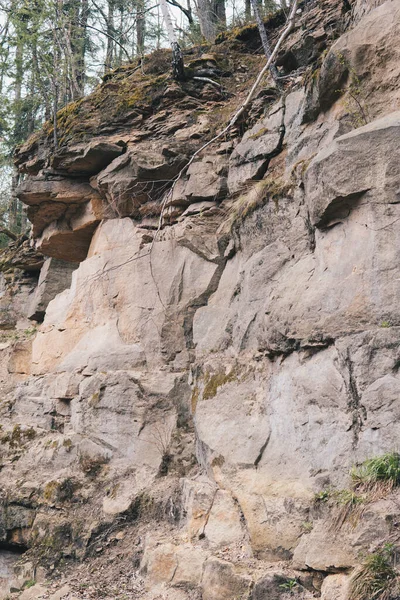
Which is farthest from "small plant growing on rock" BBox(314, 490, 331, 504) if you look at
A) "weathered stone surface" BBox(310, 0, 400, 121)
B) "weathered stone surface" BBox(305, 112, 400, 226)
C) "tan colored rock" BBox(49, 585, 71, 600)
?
"weathered stone surface" BBox(310, 0, 400, 121)

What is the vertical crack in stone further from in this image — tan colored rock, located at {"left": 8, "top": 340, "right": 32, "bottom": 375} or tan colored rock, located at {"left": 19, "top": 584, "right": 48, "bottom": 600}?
tan colored rock, located at {"left": 8, "top": 340, "right": 32, "bottom": 375}

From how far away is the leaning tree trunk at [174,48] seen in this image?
33.4 feet

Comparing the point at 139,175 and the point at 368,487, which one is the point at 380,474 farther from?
the point at 139,175

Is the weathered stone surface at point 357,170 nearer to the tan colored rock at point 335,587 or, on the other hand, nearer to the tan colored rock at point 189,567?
the tan colored rock at point 335,587

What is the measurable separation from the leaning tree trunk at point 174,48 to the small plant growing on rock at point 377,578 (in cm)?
870

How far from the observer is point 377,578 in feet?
13.4

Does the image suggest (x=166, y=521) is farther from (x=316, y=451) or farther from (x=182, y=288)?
(x=182, y=288)

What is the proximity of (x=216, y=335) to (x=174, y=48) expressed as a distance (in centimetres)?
545

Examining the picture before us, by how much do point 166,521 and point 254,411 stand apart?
5.50 feet

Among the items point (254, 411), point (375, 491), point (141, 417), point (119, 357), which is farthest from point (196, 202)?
point (375, 491)

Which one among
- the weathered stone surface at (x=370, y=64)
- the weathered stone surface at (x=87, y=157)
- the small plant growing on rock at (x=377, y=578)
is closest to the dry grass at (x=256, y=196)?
the weathered stone surface at (x=370, y=64)

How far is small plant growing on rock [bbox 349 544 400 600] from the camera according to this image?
4.04 meters

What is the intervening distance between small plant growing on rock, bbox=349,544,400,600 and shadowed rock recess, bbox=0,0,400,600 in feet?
0.46

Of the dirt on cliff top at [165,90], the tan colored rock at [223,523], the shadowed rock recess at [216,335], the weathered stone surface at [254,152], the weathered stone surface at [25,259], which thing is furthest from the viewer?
the weathered stone surface at [25,259]
